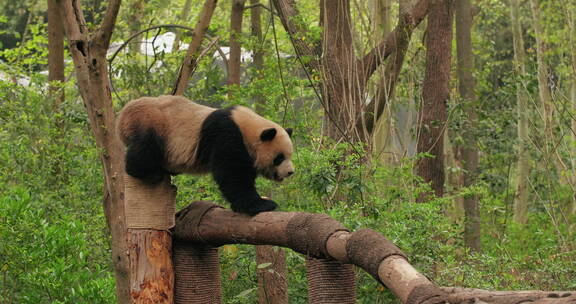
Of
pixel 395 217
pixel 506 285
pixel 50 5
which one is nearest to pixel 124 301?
pixel 395 217

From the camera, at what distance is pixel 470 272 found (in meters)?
5.48

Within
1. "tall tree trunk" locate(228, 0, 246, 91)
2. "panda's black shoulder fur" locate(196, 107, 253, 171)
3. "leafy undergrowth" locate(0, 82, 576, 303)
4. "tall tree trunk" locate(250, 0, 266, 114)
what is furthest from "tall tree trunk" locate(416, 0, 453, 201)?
"panda's black shoulder fur" locate(196, 107, 253, 171)

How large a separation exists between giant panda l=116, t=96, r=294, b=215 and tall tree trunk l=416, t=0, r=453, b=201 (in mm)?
4198

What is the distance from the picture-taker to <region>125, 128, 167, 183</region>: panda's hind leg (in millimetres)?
4293

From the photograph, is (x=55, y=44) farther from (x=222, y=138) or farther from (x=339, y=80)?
(x=222, y=138)

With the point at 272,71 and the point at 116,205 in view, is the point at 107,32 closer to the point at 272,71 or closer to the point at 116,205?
the point at 116,205

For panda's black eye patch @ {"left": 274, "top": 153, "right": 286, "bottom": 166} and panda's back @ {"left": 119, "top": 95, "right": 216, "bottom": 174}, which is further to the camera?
panda's black eye patch @ {"left": 274, "top": 153, "right": 286, "bottom": 166}

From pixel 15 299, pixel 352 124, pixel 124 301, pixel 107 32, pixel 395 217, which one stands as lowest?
pixel 15 299

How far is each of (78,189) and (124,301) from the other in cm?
233

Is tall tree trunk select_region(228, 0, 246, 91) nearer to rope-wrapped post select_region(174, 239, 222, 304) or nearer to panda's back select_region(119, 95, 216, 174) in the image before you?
panda's back select_region(119, 95, 216, 174)

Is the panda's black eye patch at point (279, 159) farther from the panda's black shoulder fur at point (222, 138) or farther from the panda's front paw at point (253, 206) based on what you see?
the panda's front paw at point (253, 206)

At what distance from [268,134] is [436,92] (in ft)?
15.7

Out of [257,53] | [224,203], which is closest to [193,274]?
[224,203]

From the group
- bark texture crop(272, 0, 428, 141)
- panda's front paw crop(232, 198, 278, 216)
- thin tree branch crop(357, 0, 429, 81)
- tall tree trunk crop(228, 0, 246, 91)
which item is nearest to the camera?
panda's front paw crop(232, 198, 278, 216)
